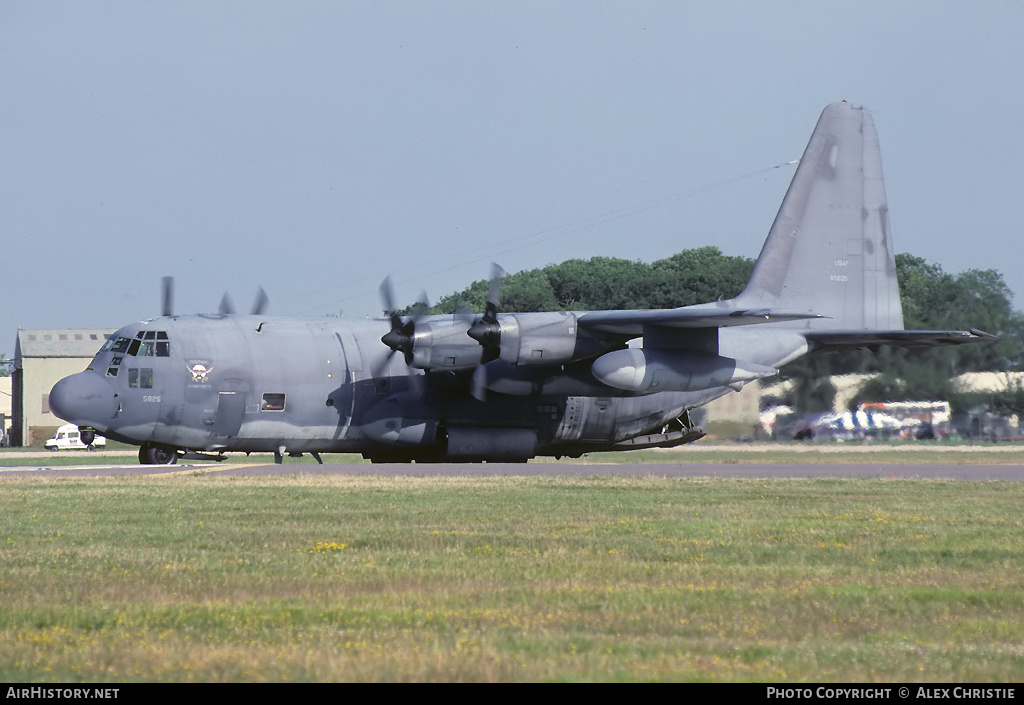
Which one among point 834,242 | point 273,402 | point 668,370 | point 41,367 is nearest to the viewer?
point 668,370

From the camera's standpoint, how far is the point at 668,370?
3048cm

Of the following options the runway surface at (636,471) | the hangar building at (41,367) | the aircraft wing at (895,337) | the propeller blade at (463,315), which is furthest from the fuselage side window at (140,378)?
the hangar building at (41,367)

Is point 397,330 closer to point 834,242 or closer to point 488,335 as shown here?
point 488,335

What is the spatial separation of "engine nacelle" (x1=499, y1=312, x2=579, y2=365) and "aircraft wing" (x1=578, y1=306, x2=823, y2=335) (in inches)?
22.1

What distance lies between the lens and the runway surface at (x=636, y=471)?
28.6m

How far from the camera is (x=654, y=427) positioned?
35188 mm

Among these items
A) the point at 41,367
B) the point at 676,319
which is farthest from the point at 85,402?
the point at 41,367

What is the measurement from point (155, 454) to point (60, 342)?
60.3 metres

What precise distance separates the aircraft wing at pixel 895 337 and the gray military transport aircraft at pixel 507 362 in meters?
0.06

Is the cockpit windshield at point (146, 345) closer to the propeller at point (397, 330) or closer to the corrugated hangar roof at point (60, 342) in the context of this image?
the propeller at point (397, 330)

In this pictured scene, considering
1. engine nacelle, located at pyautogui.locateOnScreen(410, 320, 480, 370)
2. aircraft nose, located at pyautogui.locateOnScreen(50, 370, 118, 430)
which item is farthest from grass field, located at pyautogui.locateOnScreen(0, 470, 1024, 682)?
engine nacelle, located at pyautogui.locateOnScreen(410, 320, 480, 370)

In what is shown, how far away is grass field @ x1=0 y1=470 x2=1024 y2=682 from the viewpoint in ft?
26.6

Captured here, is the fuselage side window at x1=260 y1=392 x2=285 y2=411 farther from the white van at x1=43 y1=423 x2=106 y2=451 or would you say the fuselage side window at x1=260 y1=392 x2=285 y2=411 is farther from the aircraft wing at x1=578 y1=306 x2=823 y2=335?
the white van at x1=43 y1=423 x2=106 y2=451
